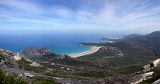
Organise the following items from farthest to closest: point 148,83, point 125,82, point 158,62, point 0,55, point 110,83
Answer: point 0,55 → point 158,62 → point 110,83 → point 125,82 → point 148,83

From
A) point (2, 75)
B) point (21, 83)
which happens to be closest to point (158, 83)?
point (21, 83)

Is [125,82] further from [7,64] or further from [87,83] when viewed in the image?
[7,64]


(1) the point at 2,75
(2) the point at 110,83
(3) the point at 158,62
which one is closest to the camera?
(1) the point at 2,75

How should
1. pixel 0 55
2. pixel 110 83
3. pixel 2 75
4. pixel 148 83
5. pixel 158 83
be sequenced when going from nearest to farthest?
1. pixel 158 83
2. pixel 2 75
3. pixel 148 83
4. pixel 110 83
5. pixel 0 55

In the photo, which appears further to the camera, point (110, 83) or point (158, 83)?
point (110, 83)

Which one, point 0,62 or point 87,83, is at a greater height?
point 0,62

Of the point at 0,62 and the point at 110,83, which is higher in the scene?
the point at 0,62

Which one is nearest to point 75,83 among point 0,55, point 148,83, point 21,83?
point 148,83

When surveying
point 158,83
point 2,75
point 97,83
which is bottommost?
point 97,83

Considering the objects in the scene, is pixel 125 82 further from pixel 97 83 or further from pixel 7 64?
pixel 7 64
